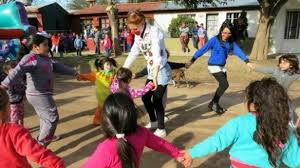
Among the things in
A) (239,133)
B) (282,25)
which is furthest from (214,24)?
(239,133)

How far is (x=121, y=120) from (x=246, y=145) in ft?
3.32

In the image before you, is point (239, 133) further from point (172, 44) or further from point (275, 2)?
point (172, 44)

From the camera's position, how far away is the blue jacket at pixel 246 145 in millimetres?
2916

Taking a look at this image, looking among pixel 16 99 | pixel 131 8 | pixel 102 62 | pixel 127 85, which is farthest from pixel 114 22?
pixel 127 85

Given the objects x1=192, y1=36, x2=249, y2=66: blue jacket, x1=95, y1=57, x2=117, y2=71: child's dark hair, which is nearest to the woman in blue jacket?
x1=192, y1=36, x2=249, y2=66: blue jacket

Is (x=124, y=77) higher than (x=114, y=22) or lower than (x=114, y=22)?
lower

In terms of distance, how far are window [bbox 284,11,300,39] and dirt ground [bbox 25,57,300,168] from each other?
1443 cm

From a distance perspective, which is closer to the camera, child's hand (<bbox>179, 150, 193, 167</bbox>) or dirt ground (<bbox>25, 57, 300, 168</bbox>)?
child's hand (<bbox>179, 150, 193, 167</bbox>)

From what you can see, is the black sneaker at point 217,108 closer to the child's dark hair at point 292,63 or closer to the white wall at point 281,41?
the child's dark hair at point 292,63

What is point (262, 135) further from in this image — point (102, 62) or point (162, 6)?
point (162, 6)

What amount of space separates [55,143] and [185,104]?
3.47 m

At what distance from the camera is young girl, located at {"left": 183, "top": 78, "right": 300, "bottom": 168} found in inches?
109

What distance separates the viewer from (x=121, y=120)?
2637 mm

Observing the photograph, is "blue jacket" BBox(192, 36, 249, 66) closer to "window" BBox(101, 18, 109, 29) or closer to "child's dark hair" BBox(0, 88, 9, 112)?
"child's dark hair" BBox(0, 88, 9, 112)
